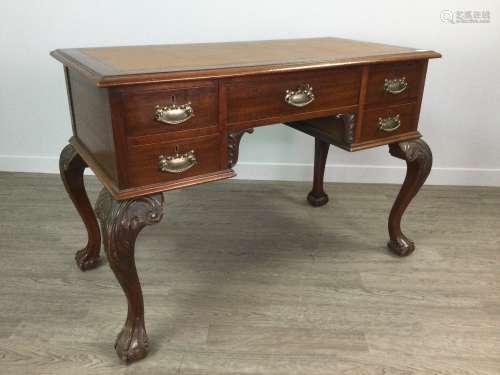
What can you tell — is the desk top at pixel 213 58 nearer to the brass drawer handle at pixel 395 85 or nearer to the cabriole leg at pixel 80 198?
the brass drawer handle at pixel 395 85

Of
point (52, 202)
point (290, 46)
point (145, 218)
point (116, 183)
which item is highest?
point (290, 46)

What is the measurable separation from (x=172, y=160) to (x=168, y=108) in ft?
0.48

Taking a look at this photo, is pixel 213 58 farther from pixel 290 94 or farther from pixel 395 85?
pixel 395 85

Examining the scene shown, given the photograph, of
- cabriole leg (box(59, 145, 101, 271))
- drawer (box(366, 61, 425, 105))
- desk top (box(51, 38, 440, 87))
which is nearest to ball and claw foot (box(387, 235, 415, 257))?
drawer (box(366, 61, 425, 105))

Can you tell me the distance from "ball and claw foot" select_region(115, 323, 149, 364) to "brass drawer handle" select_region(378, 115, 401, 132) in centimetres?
107

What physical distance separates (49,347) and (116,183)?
Answer: 0.62 metres

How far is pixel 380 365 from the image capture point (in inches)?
54.8

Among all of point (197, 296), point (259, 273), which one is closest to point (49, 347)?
point (197, 296)

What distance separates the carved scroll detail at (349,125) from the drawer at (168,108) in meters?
0.51

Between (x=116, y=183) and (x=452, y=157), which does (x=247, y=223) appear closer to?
(x=116, y=183)

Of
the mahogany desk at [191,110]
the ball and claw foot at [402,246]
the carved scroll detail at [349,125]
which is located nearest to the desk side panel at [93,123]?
the mahogany desk at [191,110]

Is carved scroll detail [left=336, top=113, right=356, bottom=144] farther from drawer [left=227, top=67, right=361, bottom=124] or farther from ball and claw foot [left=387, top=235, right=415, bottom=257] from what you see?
ball and claw foot [left=387, top=235, right=415, bottom=257]

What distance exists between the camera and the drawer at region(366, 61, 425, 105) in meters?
1.56

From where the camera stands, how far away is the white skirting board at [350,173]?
2.71 meters
